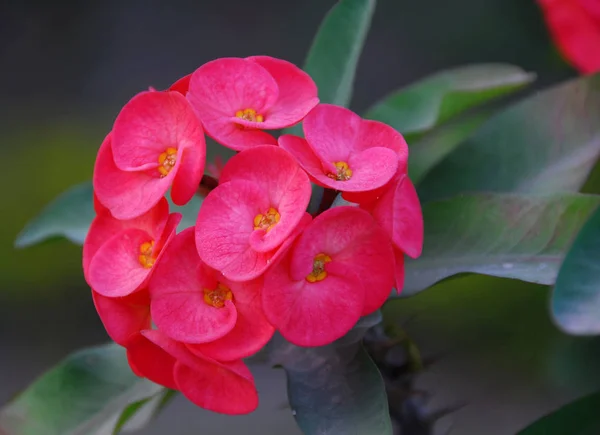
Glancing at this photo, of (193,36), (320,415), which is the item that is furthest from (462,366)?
(193,36)

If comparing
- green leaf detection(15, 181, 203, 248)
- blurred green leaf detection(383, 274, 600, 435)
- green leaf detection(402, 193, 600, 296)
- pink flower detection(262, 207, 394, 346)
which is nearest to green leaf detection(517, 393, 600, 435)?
blurred green leaf detection(383, 274, 600, 435)

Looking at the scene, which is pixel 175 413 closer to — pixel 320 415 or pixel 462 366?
pixel 462 366

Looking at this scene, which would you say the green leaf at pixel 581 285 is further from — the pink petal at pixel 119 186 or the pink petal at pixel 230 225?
the pink petal at pixel 119 186

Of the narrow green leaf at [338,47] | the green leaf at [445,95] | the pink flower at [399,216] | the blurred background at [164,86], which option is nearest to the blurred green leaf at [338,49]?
the narrow green leaf at [338,47]

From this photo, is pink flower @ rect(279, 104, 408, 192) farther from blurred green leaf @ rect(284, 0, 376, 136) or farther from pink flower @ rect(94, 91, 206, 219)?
blurred green leaf @ rect(284, 0, 376, 136)

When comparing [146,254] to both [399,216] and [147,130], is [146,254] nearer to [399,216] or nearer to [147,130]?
[147,130]

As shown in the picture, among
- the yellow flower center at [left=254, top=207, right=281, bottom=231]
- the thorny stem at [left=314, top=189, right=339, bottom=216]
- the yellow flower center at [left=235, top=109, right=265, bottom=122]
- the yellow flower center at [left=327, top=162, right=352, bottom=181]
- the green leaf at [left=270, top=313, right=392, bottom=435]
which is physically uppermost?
the yellow flower center at [left=235, top=109, right=265, bottom=122]
